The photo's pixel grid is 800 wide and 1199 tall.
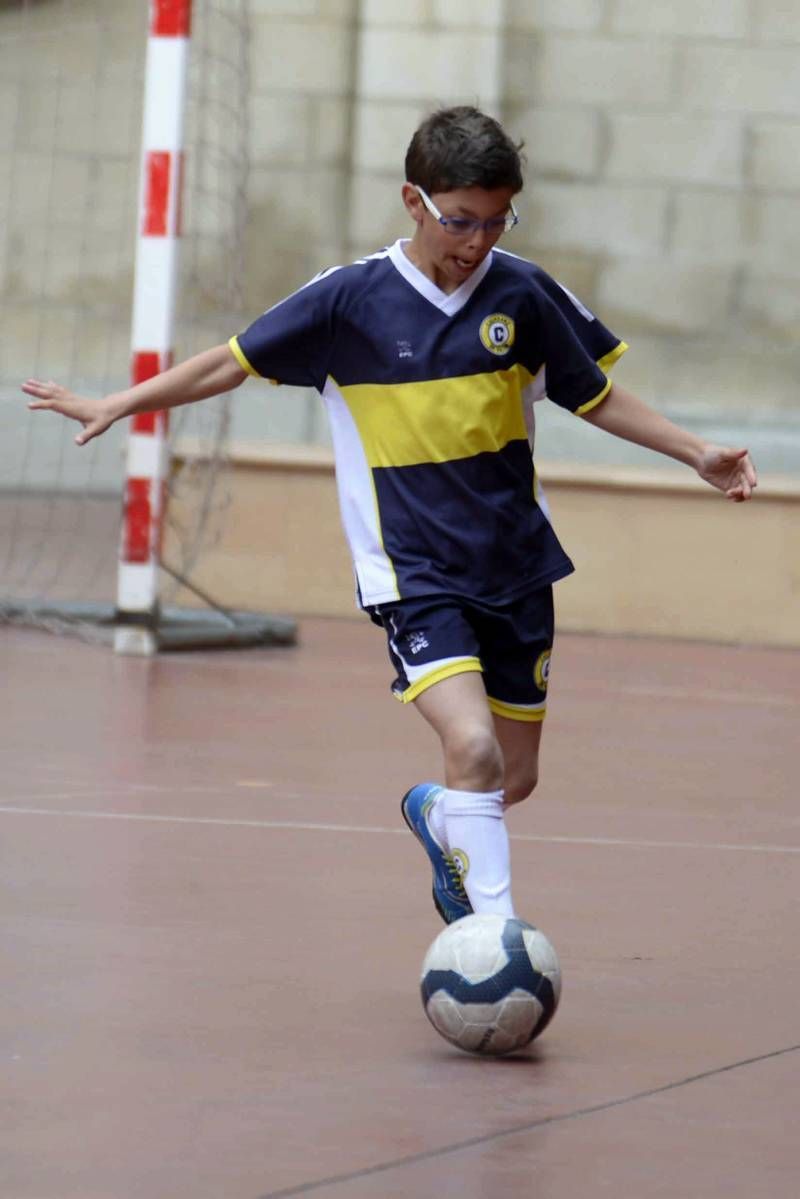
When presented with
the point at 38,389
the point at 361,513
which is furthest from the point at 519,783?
the point at 38,389

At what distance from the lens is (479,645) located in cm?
487

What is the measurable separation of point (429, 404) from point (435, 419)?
0.10ft

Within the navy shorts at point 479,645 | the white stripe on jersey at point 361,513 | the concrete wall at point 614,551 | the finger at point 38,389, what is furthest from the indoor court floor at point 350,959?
the concrete wall at point 614,551

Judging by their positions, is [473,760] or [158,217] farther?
[158,217]

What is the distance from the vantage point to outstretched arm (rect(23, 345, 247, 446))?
4.92 metres

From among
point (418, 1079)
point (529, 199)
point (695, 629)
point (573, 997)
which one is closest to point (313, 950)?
point (573, 997)

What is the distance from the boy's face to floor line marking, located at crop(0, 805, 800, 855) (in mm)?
2208

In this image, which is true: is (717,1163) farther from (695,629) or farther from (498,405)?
(695,629)

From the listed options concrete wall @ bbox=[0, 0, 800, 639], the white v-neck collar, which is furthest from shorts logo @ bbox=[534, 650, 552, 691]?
concrete wall @ bbox=[0, 0, 800, 639]

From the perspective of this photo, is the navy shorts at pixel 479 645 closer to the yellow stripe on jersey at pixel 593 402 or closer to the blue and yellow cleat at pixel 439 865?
the blue and yellow cleat at pixel 439 865

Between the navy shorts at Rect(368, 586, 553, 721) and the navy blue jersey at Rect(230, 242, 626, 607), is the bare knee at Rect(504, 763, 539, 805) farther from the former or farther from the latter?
the navy blue jersey at Rect(230, 242, 626, 607)

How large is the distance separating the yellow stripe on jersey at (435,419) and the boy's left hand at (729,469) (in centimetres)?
43

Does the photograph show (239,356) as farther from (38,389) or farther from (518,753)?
(518,753)

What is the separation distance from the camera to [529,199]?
1352 centimetres
